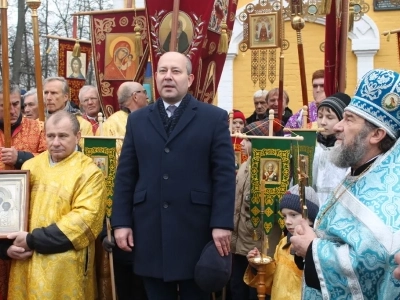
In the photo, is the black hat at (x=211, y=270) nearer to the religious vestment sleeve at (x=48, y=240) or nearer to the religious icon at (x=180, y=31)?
the religious vestment sleeve at (x=48, y=240)

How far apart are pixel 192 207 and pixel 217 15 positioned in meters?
2.10

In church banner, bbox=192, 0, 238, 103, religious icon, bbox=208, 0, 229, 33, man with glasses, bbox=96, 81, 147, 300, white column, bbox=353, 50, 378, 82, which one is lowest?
man with glasses, bbox=96, 81, 147, 300

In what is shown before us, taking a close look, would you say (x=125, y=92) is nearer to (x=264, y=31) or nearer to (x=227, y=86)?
(x=264, y=31)

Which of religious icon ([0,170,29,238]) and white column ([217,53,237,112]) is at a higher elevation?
white column ([217,53,237,112])

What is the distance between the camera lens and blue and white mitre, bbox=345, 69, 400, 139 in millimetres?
2516

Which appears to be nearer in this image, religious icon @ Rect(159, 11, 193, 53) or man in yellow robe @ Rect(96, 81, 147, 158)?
religious icon @ Rect(159, 11, 193, 53)

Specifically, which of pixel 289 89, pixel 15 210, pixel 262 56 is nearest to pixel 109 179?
pixel 15 210

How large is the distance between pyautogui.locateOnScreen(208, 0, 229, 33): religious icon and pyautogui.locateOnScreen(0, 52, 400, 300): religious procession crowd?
35.2 inches

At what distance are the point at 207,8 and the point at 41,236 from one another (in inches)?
76.8

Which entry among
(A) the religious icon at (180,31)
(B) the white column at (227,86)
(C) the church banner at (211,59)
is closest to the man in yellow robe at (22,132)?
(A) the religious icon at (180,31)

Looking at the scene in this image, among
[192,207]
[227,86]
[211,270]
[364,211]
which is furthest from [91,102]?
[227,86]

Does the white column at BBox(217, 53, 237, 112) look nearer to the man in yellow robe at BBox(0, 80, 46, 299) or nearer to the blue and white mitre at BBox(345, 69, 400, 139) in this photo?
the man in yellow robe at BBox(0, 80, 46, 299)

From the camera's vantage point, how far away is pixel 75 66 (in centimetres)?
745

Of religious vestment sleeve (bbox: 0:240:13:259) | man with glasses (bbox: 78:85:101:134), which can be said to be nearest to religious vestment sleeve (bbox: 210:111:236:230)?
religious vestment sleeve (bbox: 0:240:13:259)
